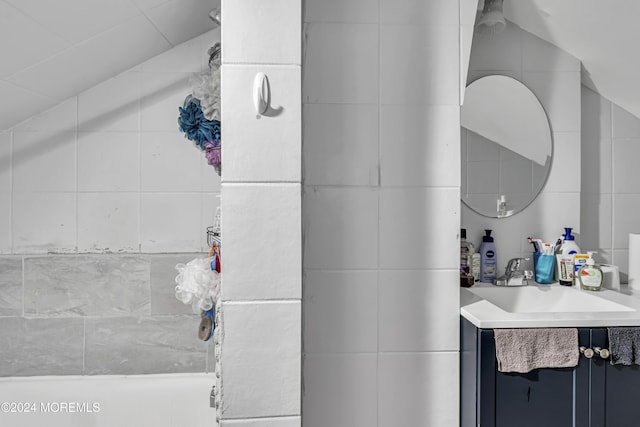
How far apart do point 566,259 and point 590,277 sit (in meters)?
0.10

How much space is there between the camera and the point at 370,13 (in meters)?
1.17

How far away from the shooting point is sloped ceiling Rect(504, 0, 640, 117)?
4.18 ft

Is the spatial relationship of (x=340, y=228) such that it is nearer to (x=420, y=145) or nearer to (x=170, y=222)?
(x=420, y=145)

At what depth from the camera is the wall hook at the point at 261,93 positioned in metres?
1.00

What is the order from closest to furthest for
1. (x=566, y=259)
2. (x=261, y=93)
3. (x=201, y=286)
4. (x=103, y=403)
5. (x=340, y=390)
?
1. (x=261, y=93)
2. (x=340, y=390)
3. (x=201, y=286)
4. (x=566, y=259)
5. (x=103, y=403)

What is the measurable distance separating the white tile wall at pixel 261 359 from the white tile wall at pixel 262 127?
35 cm

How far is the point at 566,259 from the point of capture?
1446 mm

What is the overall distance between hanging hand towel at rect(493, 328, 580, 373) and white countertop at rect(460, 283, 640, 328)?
0.02 meters

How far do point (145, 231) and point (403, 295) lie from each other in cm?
110

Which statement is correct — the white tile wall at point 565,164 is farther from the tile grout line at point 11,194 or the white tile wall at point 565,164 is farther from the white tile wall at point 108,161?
the tile grout line at point 11,194

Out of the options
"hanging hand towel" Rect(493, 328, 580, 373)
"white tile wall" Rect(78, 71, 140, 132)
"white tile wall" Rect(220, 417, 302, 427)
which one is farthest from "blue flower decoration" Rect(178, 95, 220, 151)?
"hanging hand towel" Rect(493, 328, 580, 373)

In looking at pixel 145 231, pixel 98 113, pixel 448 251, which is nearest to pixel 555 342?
pixel 448 251

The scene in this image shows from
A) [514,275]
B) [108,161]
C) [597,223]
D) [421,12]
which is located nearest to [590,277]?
[514,275]

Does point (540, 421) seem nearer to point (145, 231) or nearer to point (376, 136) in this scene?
point (376, 136)
